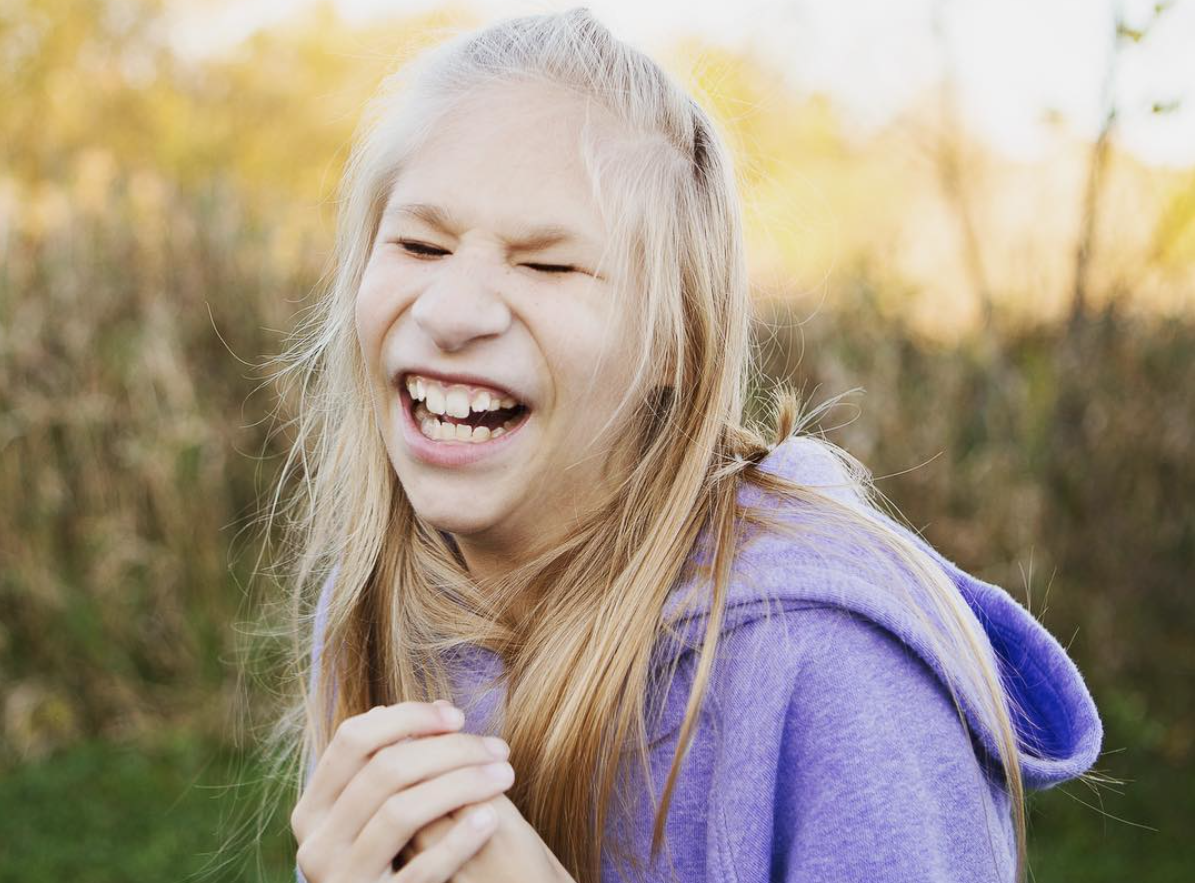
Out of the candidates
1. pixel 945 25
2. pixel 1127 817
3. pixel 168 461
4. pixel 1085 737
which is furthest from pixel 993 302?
pixel 1085 737

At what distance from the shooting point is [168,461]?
4.14 metres

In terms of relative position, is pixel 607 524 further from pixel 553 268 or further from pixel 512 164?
pixel 512 164

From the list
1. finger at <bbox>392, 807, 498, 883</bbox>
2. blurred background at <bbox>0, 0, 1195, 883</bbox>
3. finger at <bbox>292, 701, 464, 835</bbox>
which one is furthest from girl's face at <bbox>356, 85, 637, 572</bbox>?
blurred background at <bbox>0, 0, 1195, 883</bbox>

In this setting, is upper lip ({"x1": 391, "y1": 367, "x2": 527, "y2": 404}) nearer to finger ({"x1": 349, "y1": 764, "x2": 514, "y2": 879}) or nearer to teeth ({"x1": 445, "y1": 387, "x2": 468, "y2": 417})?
teeth ({"x1": 445, "y1": 387, "x2": 468, "y2": 417})

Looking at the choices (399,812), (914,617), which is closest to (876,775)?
(914,617)

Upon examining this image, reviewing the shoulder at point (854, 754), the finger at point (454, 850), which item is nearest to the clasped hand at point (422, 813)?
the finger at point (454, 850)

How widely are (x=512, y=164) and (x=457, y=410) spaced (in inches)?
11.5

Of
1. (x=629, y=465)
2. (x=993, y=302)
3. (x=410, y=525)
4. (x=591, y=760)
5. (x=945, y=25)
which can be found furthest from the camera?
(x=993, y=302)

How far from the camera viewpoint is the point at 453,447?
4.50 feet

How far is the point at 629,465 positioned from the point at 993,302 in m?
3.79

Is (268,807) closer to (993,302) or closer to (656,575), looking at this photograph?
(656,575)

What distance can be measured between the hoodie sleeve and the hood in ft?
0.08

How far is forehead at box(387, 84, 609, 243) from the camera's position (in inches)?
52.8

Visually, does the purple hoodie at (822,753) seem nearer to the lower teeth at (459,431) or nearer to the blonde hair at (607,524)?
the blonde hair at (607,524)
